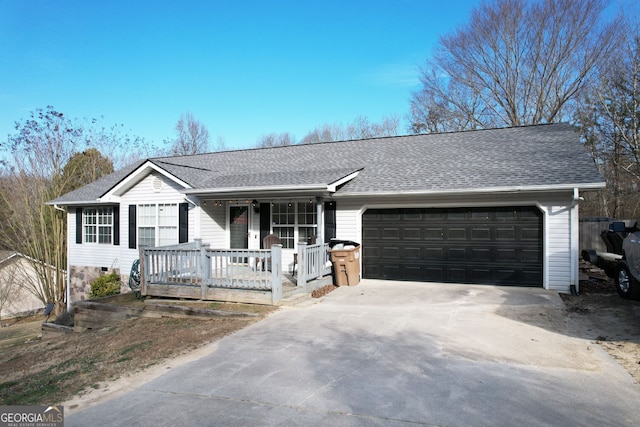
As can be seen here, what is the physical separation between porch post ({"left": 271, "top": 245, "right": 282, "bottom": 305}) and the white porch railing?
886 mm

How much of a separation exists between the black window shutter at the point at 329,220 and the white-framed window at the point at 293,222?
0.36 metres

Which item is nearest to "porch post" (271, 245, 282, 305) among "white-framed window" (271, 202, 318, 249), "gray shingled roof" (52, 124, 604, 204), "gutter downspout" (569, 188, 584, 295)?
"gray shingled roof" (52, 124, 604, 204)

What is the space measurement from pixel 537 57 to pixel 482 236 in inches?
705

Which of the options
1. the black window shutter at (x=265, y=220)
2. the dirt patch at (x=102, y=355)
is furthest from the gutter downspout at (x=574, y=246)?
the black window shutter at (x=265, y=220)

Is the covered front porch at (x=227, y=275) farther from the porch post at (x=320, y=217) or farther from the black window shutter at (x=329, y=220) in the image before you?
the black window shutter at (x=329, y=220)

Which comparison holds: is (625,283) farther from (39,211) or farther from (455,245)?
(39,211)

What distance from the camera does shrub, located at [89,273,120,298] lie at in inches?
554

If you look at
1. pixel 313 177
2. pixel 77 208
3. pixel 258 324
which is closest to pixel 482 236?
pixel 313 177

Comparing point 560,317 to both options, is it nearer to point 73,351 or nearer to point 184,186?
point 73,351

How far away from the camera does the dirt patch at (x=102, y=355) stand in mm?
5004

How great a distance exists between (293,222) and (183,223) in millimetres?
3363

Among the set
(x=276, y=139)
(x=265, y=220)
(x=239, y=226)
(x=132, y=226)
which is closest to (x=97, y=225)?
(x=132, y=226)

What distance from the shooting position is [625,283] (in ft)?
28.0

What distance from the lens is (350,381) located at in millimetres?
4605
